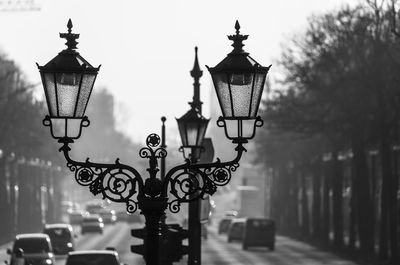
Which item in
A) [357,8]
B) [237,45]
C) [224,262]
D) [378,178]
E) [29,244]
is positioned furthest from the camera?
[378,178]

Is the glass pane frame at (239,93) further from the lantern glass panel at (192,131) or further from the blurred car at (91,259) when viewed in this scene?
the blurred car at (91,259)

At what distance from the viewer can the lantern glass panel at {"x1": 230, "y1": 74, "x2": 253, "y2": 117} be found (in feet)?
43.3

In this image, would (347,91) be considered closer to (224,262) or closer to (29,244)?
(224,262)

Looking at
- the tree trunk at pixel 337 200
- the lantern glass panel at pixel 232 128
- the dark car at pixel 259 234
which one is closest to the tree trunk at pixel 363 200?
the tree trunk at pixel 337 200

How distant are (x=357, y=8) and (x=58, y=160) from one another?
249 ft

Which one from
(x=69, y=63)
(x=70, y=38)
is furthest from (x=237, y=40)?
(x=69, y=63)

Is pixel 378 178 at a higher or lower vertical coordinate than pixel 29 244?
higher

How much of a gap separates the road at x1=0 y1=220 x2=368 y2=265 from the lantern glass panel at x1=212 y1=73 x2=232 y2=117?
39138 millimetres

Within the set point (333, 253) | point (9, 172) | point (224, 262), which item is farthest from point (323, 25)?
point (9, 172)

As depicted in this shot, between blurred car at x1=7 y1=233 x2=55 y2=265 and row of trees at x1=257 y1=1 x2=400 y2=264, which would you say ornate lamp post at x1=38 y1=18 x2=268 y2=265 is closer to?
blurred car at x1=7 y1=233 x2=55 y2=265

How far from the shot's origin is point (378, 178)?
8956 cm

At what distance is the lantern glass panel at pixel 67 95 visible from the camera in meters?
13.0

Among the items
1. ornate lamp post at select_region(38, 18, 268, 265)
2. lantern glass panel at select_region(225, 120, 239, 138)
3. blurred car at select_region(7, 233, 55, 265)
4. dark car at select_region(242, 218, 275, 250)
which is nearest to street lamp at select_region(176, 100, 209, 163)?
lantern glass panel at select_region(225, 120, 239, 138)

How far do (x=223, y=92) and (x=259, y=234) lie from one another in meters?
72.4
